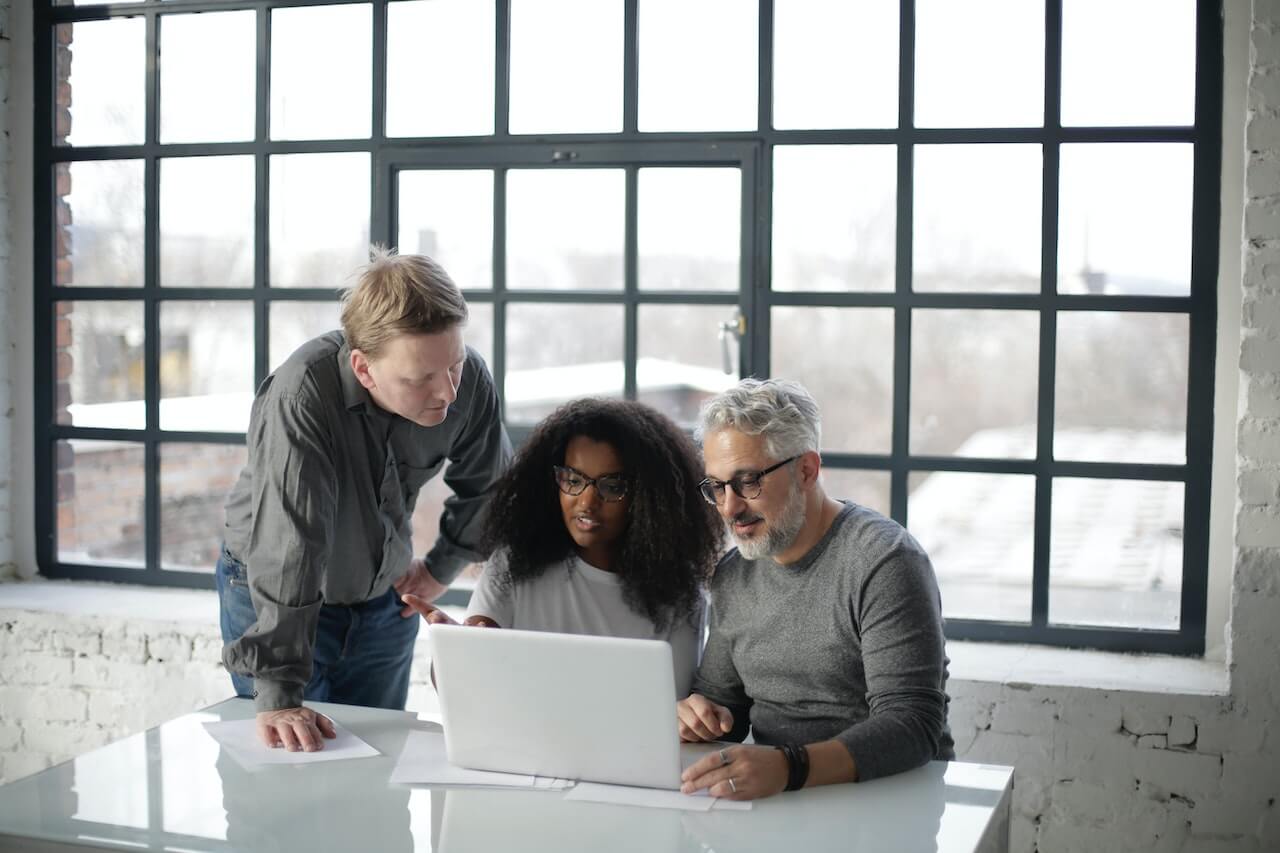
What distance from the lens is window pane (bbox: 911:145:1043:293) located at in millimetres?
3408

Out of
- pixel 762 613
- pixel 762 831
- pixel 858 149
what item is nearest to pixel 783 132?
pixel 858 149

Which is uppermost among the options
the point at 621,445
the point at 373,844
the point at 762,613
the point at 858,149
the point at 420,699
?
the point at 858,149

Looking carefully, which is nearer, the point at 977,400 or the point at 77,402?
the point at 977,400

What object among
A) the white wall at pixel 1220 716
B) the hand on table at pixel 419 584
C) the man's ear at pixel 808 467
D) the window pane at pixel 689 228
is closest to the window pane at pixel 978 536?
the white wall at pixel 1220 716

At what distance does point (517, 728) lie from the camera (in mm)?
2074

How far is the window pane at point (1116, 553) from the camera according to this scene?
3.35 metres

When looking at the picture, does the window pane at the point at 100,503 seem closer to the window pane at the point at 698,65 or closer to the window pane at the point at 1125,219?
the window pane at the point at 698,65

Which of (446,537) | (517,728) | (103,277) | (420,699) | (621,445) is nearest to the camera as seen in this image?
(517,728)

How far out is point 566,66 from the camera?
3.71 metres

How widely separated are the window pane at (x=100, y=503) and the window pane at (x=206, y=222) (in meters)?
0.60

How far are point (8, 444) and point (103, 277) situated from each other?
0.62m

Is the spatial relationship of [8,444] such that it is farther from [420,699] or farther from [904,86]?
[904,86]

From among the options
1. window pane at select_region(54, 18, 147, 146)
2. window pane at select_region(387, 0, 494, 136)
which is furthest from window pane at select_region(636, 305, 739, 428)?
window pane at select_region(54, 18, 147, 146)

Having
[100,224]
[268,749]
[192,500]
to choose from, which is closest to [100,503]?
[192,500]
